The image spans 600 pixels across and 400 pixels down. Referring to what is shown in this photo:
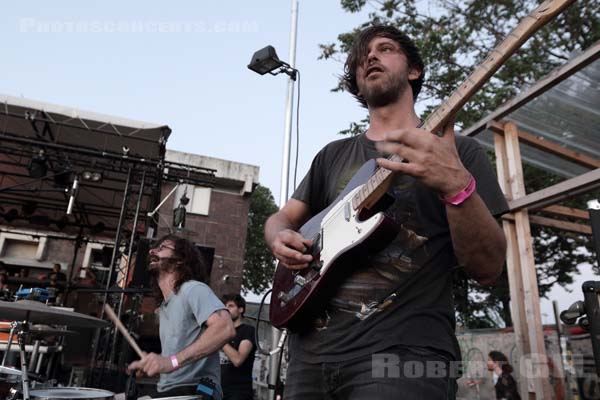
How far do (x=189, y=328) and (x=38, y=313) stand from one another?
1336mm

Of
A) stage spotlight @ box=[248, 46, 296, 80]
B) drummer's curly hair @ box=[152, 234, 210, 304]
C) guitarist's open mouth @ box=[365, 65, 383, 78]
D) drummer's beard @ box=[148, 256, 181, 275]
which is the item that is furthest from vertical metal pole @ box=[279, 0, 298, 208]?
guitarist's open mouth @ box=[365, 65, 383, 78]

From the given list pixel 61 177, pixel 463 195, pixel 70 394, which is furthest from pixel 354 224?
pixel 61 177

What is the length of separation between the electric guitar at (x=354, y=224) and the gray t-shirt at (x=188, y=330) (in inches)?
63.3

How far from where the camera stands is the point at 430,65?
1129cm

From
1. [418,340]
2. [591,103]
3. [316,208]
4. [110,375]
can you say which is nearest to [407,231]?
[418,340]

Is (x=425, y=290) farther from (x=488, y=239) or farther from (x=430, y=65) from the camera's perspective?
(x=430, y=65)

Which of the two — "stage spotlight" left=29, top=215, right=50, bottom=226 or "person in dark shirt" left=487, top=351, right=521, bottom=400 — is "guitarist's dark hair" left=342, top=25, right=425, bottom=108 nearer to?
"person in dark shirt" left=487, top=351, right=521, bottom=400

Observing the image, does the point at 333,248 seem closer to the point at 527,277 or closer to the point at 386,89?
the point at 386,89

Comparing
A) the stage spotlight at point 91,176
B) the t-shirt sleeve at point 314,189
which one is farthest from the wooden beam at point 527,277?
the stage spotlight at point 91,176

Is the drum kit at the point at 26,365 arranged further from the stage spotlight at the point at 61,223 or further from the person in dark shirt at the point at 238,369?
the stage spotlight at the point at 61,223

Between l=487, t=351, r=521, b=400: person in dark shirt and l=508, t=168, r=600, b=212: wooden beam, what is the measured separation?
154 inches

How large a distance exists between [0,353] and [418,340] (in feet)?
26.4

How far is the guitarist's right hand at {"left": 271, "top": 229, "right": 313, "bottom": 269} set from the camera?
179 cm

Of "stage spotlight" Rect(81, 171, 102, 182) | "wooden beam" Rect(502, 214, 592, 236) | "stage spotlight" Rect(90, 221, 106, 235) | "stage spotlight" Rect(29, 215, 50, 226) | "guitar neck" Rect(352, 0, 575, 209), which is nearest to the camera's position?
"guitar neck" Rect(352, 0, 575, 209)
